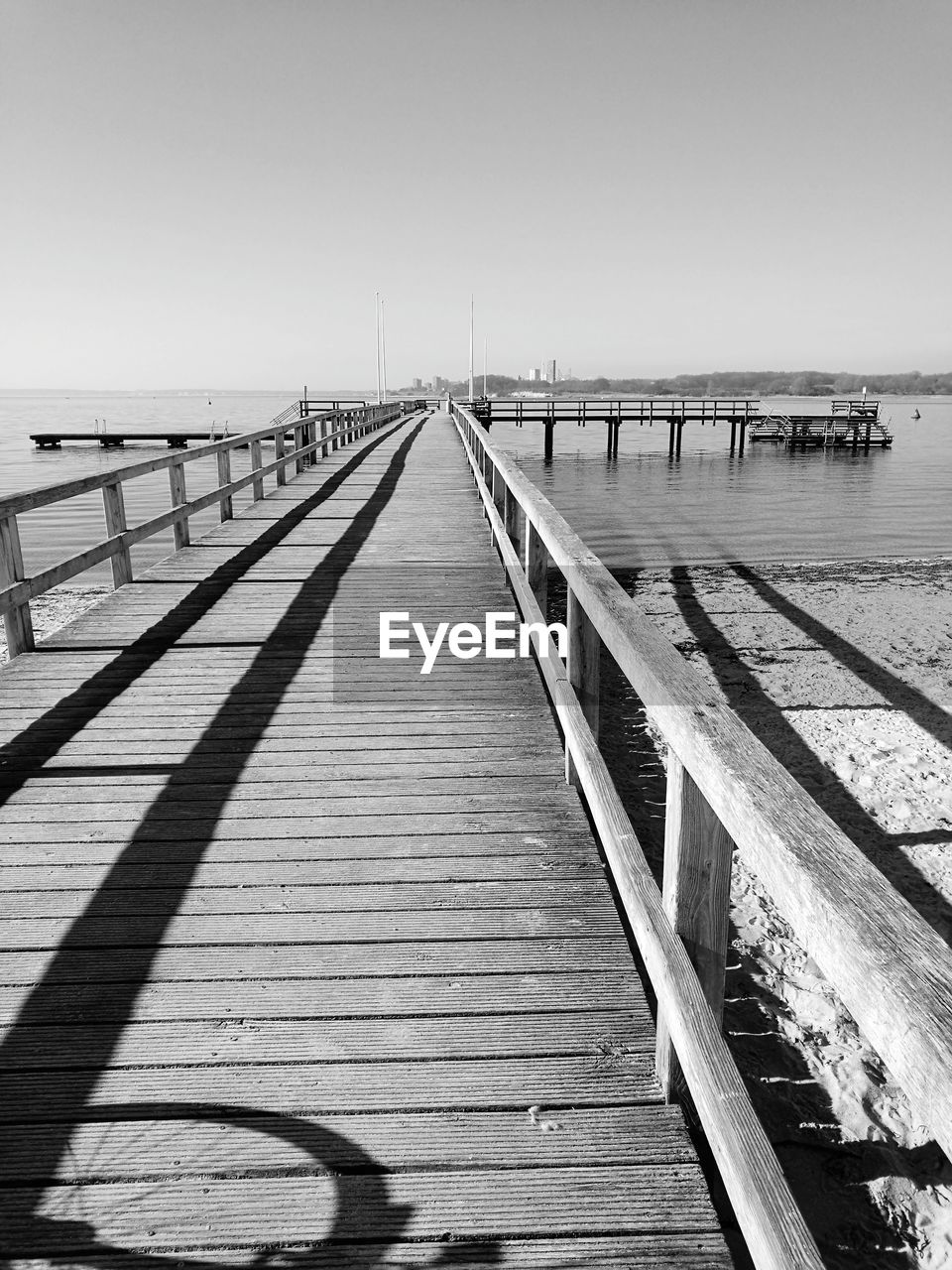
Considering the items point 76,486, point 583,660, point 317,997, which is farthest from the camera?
point 76,486

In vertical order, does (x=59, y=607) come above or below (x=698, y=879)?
A: below

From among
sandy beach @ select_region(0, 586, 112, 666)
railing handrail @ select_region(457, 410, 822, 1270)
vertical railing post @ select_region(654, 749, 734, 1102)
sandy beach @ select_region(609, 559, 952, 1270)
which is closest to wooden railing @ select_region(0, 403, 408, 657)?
sandy beach @ select_region(0, 586, 112, 666)

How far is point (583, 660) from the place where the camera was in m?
3.51

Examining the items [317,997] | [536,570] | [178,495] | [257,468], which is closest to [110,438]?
[257,468]

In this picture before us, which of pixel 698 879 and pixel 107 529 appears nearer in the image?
pixel 698 879

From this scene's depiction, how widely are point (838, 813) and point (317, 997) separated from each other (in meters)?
4.77

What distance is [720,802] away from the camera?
1567mm

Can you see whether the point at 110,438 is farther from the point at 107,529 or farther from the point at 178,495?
the point at 107,529

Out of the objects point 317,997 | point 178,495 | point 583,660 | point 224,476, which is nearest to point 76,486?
point 178,495

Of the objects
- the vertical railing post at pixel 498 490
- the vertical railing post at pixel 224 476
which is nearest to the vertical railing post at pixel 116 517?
the vertical railing post at pixel 224 476

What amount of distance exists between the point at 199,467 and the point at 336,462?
32.2 m

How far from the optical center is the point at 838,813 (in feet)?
20.2

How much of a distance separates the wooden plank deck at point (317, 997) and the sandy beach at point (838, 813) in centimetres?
133

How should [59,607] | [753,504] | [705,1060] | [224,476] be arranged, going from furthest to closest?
[753,504]
[59,607]
[224,476]
[705,1060]
